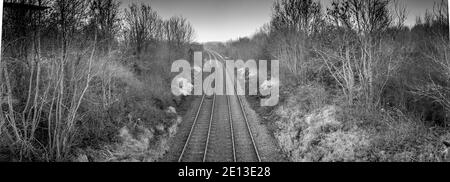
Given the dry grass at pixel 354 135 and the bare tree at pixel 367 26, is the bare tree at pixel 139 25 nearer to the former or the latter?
the dry grass at pixel 354 135

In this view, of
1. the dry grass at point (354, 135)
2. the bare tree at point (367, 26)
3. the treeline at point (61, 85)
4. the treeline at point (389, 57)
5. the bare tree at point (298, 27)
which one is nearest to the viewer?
the treeline at point (61, 85)

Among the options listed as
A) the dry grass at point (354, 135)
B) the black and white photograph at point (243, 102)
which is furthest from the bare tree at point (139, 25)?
the dry grass at point (354, 135)

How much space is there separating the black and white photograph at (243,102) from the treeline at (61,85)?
1.9 inches

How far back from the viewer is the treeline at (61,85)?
7.13m

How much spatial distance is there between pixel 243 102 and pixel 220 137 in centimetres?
778

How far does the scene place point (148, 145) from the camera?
11070 mm

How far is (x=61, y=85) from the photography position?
23.6ft

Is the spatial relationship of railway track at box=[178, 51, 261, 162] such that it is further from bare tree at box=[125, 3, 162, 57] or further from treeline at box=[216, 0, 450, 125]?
bare tree at box=[125, 3, 162, 57]

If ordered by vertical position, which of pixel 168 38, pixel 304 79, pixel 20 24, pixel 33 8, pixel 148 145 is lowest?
pixel 148 145

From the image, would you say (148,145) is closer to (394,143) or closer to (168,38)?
(394,143)
